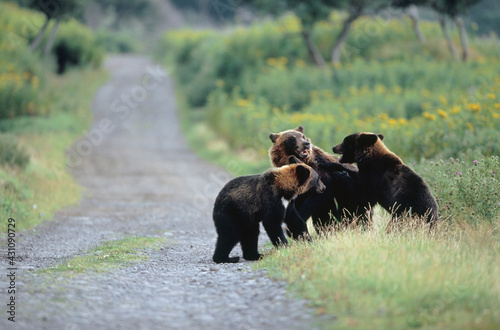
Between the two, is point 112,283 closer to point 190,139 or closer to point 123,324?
point 123,324

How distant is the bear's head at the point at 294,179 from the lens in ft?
25.1

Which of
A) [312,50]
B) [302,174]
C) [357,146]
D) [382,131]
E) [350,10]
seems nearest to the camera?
[302,174]

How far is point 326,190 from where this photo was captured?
8.33 m

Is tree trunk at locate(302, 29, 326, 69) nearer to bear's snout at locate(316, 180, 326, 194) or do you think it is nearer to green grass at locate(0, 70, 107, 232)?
green grass at locate(0, 70, 107, 232)

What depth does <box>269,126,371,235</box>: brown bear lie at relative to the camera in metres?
8.27

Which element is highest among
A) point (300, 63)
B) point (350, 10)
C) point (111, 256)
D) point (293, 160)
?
point (350, 10)

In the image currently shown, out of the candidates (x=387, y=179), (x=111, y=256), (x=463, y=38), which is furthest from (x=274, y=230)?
(x=463, y=38)

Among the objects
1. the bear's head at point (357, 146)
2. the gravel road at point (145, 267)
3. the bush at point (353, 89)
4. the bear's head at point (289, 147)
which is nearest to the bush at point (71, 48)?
the bush at point (353, 89)

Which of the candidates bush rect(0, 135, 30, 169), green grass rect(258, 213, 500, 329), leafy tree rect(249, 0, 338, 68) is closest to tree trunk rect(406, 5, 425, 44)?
leafy tree rect(249, 0, 338, 68)

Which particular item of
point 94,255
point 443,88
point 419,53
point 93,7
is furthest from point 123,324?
point 93,7

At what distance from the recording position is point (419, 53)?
3194cm

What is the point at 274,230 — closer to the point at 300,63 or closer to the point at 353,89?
the point at 353,89

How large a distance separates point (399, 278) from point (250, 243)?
3008 millimetres

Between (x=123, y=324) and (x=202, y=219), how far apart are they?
7683mm
